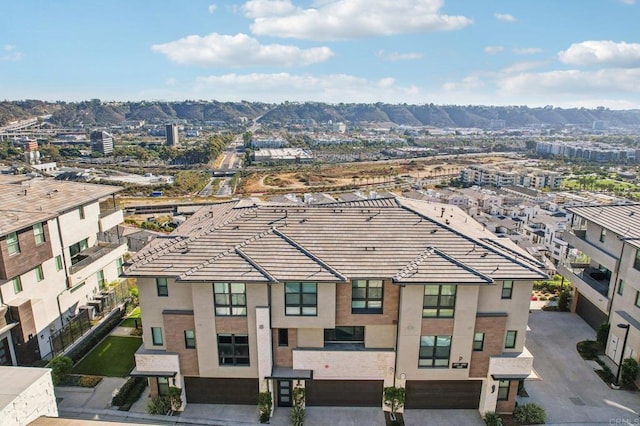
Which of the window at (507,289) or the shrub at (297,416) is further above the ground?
the window at (507,289)

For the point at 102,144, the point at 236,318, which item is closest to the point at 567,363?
the point at 236,318

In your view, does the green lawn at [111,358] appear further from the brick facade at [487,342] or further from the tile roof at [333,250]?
the brick facade at [487,342]

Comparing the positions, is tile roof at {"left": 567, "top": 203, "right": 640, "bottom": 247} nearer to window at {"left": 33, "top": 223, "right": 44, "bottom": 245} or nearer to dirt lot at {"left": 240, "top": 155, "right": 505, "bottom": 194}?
window at {"left": 33, "top": 223, "right": 44, "bottom": 245}

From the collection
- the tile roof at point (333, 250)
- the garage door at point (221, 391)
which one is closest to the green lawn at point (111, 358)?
the garage door at point (221, 391)

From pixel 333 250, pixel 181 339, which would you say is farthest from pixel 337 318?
pixel 181 339

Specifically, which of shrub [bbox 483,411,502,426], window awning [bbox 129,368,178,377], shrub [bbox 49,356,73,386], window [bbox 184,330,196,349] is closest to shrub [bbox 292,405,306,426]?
window [bbox 184,330,196,349]
